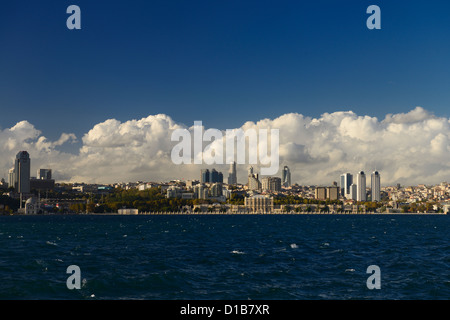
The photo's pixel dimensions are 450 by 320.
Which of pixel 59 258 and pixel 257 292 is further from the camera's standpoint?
pixel 59 258

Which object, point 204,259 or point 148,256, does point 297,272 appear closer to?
point 204,259

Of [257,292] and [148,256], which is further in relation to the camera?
[148,256]
